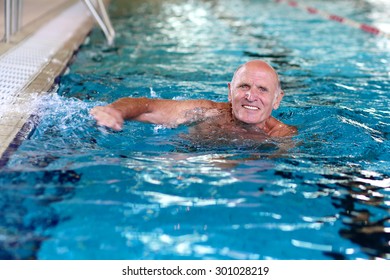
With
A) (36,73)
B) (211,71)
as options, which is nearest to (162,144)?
(36,73)

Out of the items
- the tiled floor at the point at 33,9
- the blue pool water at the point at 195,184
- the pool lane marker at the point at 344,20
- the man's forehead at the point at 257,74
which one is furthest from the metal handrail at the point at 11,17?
the pool lane marker at the point at 344,20

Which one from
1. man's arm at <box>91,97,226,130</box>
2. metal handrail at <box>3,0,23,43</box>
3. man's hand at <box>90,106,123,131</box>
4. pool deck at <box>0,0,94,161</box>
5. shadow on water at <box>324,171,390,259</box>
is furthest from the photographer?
metal handrail at <box>3,0,23,43</box>

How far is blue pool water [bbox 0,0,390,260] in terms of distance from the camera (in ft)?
6.89

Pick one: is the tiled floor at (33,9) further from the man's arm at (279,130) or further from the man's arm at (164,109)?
the man's arm at (279,130)

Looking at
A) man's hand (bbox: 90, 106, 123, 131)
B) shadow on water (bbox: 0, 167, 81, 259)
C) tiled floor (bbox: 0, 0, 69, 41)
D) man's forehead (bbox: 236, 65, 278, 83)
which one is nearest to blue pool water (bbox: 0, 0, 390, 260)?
shadow on water (bbox: 0, 167, 81, 259)

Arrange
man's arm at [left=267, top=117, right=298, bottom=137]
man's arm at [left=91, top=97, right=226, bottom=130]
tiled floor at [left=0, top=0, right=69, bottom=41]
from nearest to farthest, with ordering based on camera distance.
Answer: man's arm at [left=91, top=97, right=226, bottom=130], man's arm at [left=267, top=117, right=298, bottom=137], tiled floor at [left=0, top=0, right=69, bottom=41]

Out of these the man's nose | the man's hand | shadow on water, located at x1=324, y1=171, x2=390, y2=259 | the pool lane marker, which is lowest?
shadow on water, located at x1=324, y1=171, x2=390, y2=259

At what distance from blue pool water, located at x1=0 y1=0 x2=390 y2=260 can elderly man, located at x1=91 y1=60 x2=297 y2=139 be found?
12cm

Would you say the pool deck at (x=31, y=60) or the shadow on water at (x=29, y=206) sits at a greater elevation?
the pool deck at (x=31, y=60)

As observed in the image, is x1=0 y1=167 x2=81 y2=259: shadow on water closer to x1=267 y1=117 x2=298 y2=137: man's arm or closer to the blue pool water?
the blue pool water

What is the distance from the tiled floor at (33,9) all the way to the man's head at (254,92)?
3.92 m

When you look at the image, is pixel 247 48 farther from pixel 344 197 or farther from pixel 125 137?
pixel 344 197

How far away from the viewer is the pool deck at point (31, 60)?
10.6 ft

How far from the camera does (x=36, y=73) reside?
15.6 ft
